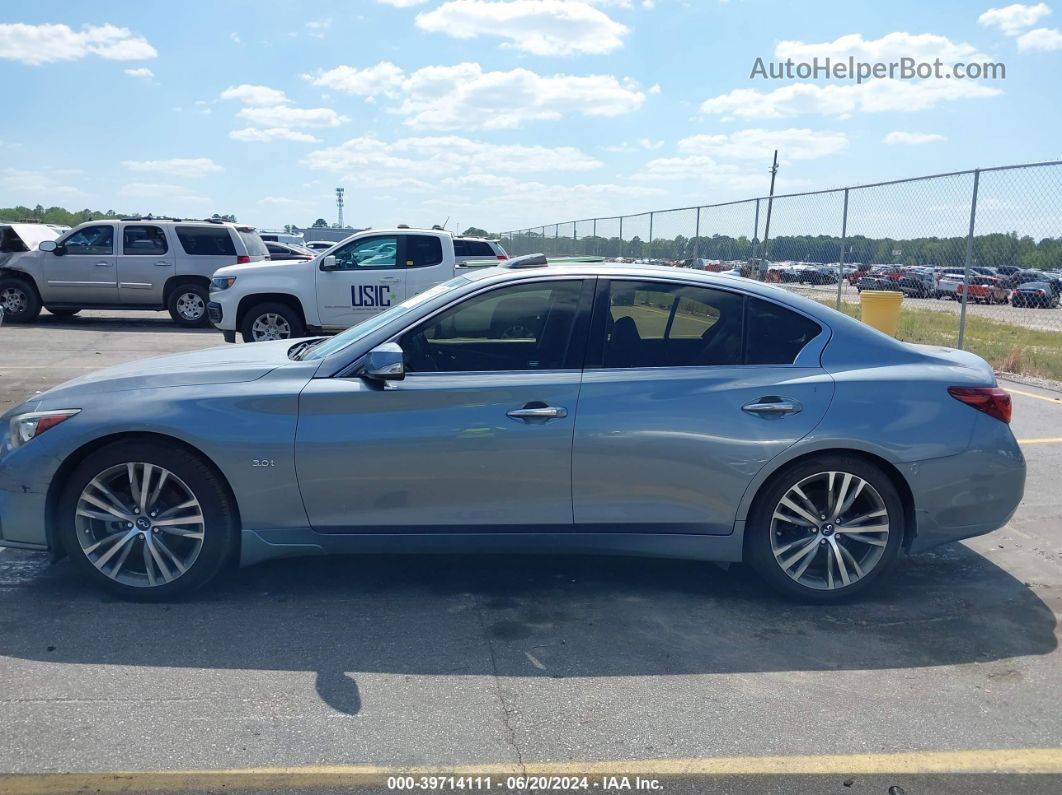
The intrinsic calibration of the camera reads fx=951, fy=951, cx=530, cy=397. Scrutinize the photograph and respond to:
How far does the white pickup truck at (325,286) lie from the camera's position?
13.4 metres

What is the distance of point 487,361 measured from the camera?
178 inches

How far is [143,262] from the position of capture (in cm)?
1750

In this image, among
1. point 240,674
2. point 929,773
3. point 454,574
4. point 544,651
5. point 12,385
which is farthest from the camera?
point 12,385

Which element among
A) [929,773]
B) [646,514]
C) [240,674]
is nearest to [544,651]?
[646,514]

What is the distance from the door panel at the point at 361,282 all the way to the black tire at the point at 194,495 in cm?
924

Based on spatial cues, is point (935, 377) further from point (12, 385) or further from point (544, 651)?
point (12, 385)

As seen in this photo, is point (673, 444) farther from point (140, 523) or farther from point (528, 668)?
point (140, 523)

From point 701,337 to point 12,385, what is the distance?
8.38 metres

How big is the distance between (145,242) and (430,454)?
15.1 meters

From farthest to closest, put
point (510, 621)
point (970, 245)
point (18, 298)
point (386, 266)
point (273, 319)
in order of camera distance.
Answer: point (18, 298)
point (386, 266)
point (273, 319)
point (970, 245)
point (510, 621)

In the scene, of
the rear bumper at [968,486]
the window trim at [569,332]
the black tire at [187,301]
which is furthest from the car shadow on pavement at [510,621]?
the black tire at [187,301]

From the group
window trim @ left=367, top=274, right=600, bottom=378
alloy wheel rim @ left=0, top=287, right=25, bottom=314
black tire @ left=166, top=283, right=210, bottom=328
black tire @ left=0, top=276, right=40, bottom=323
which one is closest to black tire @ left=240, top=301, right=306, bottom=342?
black tire @ left=166, top=283, right=210, bottom=328

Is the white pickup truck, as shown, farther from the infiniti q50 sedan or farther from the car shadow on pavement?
the infiniti q50 sedan

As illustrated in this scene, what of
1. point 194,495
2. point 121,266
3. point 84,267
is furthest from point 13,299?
point 194,495
